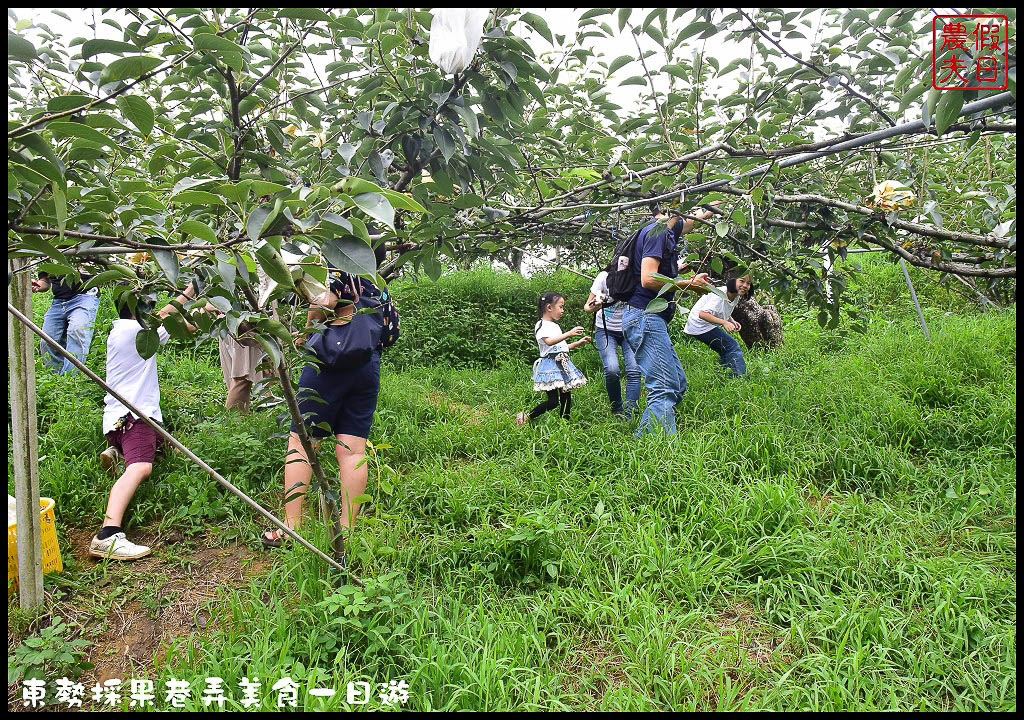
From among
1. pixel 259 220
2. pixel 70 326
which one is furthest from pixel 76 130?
pixel 70 326

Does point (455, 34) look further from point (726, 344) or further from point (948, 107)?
point (726, 344)

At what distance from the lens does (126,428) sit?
2551 millimetres

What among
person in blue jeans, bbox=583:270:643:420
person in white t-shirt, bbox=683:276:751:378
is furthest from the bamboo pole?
person in white t-shirt, bbox=683:276:751:378

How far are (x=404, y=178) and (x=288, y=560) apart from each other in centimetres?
136

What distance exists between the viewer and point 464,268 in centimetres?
821

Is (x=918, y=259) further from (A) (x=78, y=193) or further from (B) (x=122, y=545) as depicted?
(B) (x=122, y=545)

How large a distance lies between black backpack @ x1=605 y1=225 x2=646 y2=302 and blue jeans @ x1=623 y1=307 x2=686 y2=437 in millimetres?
140

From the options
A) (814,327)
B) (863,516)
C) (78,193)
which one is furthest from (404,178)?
(814,327)

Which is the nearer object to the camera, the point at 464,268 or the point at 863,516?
the point at 863,516

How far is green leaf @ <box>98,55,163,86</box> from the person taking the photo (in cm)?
102

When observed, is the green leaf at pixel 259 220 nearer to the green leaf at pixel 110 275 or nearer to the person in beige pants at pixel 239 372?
the green leaf at pixel 110 275

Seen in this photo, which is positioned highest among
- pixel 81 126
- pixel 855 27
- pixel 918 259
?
pixel 855 27

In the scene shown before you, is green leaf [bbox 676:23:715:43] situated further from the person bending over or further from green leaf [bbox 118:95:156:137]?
green leaf [bbox 118:95:156:137]

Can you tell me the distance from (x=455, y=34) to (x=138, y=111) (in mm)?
655
